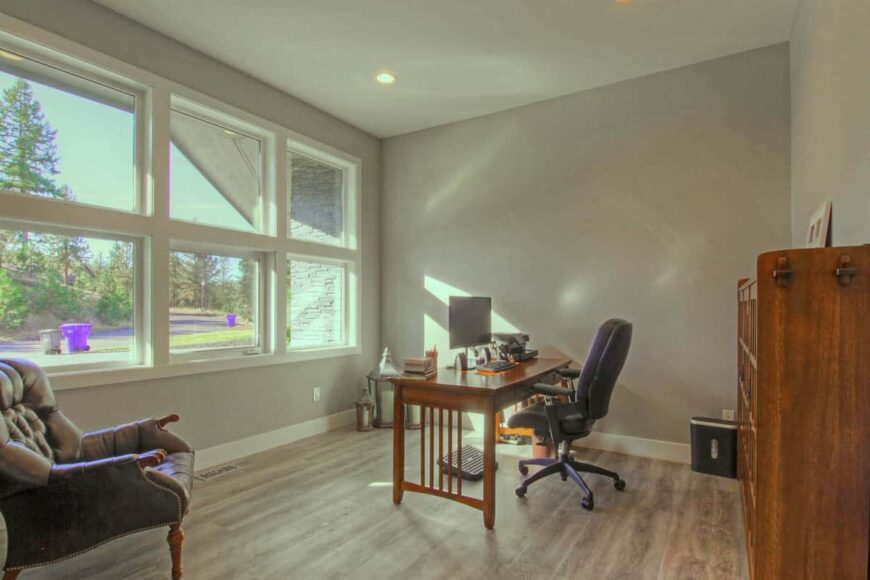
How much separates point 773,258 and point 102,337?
345 cm

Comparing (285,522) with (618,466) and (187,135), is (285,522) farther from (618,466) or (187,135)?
(187,135)

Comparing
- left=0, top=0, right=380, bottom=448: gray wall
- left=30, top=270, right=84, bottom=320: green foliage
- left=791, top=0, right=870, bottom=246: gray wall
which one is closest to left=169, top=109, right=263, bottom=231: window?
left=0, top=0, right=380, bottom=448: gray wall

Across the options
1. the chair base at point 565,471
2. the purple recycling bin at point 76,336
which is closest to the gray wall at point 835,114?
the chair base at point 565,471

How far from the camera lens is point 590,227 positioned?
13.0ft

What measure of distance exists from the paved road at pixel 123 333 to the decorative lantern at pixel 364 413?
144cm

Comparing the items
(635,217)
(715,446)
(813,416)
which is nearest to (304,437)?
(715,446)

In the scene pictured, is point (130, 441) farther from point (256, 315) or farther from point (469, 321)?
point (469, 321)

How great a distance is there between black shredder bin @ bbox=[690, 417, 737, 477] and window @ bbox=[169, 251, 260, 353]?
3.41 metres

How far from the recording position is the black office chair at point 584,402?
2812 mm

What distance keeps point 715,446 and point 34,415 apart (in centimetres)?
388

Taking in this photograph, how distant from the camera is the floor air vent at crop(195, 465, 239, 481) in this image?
10.6 feet

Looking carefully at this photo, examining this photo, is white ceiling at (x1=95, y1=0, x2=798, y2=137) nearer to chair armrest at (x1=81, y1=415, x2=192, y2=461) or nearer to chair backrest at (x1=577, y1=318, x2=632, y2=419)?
chair backrest at (x1=577, y1=318, x2=632, y2=419)

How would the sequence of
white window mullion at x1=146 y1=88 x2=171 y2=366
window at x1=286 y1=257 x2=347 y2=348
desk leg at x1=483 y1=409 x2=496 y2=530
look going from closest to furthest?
desk leg at x1=483 y1=409 x2=496 y2=530 < white window mullion at x1=146 y1=88 x2=171 y2=366 < window at x1=286 y1=257 x2=347 y2=348

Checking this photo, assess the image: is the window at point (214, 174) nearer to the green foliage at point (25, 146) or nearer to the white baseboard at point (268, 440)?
the green foliage at point (25, 146)
